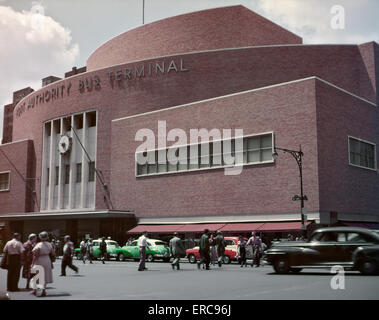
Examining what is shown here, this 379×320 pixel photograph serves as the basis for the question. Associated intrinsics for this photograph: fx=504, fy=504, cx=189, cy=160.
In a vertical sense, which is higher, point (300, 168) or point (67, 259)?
point (300, 168)

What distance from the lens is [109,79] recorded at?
154ft

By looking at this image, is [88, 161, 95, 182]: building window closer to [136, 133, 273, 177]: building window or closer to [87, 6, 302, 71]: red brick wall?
[136, 133, 273, 177]: building window

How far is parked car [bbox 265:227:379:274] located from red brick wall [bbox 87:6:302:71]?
31.3 m

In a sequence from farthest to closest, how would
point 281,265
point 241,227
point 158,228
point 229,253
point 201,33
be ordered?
point 201,33 < point 158,228 < point 241,227 < point 229,253 < point 281,265

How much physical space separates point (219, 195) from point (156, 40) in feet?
65.2

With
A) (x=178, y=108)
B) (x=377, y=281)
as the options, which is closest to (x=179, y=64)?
(x=178, y=108)

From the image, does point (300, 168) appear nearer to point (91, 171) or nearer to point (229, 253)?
point (229, 253)

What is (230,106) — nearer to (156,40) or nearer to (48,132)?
(156,40)

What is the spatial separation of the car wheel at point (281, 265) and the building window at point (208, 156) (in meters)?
16.3

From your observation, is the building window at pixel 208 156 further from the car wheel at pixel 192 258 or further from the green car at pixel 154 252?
the car wheel at pixel 192 258

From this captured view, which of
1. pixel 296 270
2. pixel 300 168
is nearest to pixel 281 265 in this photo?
pixel 296 270

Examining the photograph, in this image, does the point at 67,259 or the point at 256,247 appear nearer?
the point at 67,259

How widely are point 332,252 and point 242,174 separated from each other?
1820cm

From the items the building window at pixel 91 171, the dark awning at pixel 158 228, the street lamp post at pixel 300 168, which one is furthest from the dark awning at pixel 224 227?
the building window at pixel 91 171
